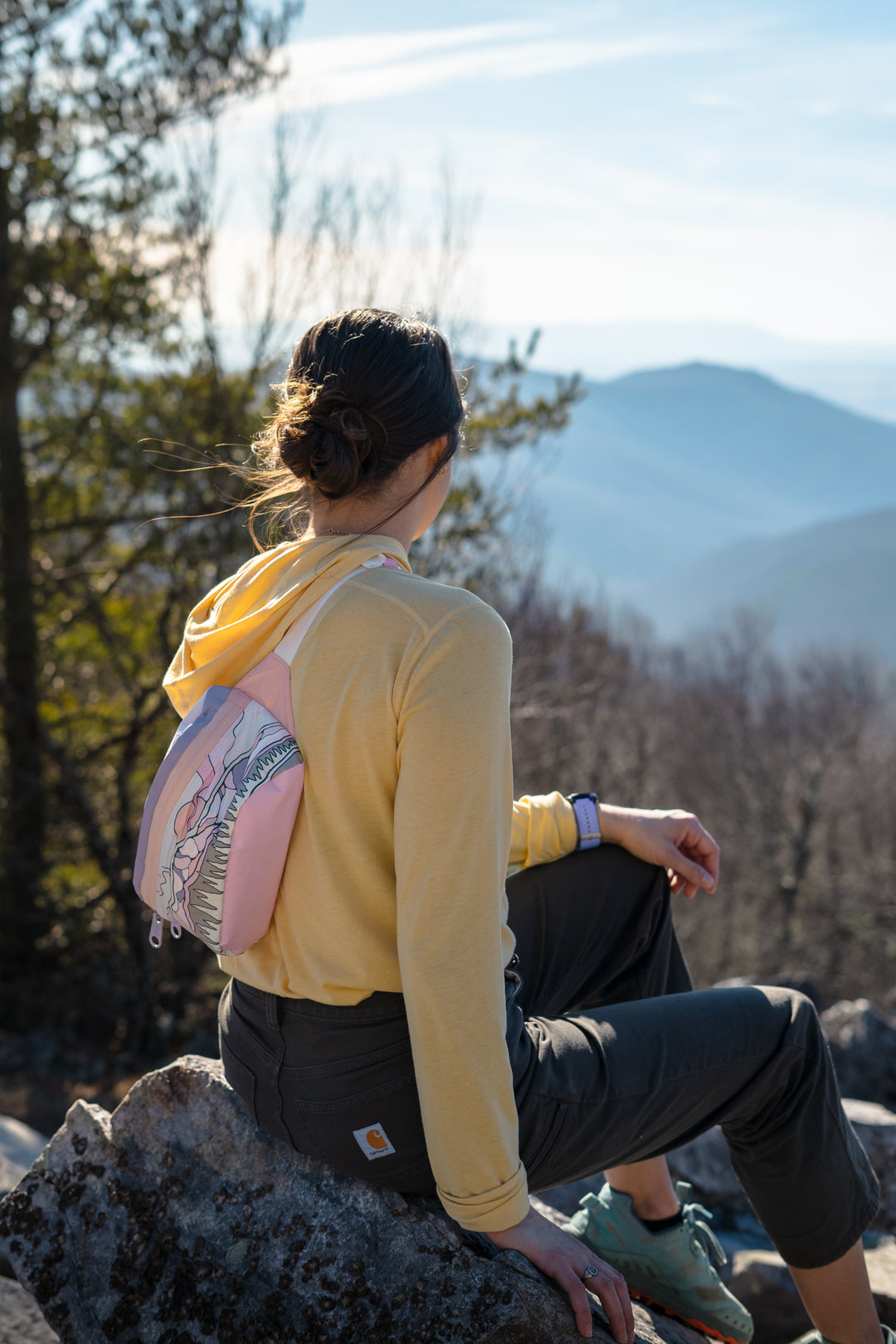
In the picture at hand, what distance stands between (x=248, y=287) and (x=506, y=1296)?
581 centimetres

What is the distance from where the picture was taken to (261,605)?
1.62m

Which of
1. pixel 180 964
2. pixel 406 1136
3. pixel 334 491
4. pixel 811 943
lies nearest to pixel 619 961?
pixel 406 1136

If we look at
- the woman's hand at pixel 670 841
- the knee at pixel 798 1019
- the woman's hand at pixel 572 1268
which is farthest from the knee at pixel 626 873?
the woman's hand at pixel 572 1268

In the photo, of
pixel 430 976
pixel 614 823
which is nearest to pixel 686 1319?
pixel 614 823

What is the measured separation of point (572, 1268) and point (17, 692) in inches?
256

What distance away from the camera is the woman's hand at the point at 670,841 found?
200 centimetres

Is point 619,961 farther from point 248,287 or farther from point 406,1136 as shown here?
point 248,287

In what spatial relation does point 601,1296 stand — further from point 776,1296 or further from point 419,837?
point 776,1296

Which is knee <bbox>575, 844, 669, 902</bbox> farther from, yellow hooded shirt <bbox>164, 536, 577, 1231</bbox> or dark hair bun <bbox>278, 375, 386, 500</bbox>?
dark hair bun <bbox>278, 375, 386, 500</bbox>

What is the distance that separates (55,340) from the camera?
7.16 metres

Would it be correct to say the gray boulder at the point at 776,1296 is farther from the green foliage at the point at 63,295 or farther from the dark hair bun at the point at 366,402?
the green foliage at the point at 63,295

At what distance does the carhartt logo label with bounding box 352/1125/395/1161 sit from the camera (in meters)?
1.55

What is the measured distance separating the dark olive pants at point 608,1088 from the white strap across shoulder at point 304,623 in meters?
0.53

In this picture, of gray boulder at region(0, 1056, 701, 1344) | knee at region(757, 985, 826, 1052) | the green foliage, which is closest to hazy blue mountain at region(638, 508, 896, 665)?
the green foliage
